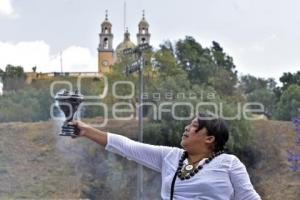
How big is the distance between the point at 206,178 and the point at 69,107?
2.09 feet

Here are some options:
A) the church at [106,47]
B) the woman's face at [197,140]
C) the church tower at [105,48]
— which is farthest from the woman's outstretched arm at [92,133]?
the church tower at [105,48]

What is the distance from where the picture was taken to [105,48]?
5516 cm

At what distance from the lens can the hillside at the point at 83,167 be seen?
22828 mm

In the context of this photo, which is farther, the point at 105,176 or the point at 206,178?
the point at 105,176

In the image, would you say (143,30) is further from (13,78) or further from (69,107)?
(69,107)

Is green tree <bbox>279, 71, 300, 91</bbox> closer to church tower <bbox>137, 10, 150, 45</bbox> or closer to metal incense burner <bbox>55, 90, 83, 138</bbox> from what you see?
church tower <bbox>137, 10, 150, 45</bbox>

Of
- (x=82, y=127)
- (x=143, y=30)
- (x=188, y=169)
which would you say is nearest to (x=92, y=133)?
(x=82, y=127)

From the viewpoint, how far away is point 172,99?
2639 cm

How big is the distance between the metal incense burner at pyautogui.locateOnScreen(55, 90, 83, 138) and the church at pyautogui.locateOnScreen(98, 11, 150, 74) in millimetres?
44729

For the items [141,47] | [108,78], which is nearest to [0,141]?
[108,78]

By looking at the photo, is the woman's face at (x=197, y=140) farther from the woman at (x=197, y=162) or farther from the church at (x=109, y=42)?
the church at (x=109, y=42)

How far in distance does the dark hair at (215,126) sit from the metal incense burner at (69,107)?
513 millimetres

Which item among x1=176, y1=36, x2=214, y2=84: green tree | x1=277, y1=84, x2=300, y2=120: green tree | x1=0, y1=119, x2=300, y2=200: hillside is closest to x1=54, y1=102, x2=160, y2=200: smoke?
x1=0, y1=119, x2=300, y2=200: hillside

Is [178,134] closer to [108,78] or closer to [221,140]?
[108,78]
